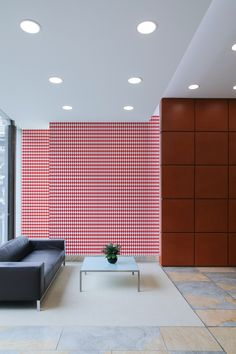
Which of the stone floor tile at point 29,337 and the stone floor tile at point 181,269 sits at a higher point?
the stone floor tile at point 29,337

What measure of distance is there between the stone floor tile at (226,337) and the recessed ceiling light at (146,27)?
2889 millimetres

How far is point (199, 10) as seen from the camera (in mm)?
2119

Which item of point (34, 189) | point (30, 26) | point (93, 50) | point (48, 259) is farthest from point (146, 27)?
point (34, 189)

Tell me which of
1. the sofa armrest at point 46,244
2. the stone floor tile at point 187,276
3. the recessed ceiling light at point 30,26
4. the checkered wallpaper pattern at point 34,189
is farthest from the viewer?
the checkered wallpaper pattern at point 34,189

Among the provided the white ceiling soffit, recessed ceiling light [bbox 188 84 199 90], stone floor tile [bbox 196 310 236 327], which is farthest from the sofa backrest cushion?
recessed ceiling light [bbox 188 84 199 90]

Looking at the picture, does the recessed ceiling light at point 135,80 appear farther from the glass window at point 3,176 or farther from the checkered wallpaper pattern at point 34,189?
the checkered wallpaper pattern at point 34,189

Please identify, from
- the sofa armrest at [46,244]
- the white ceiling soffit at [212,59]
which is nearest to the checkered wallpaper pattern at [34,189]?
the sofa armrest at [46,244]

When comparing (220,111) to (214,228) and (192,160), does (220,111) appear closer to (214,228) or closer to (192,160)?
(192,160)

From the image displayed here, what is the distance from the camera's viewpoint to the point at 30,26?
2.36 metres

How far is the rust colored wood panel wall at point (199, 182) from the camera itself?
494 centimetres

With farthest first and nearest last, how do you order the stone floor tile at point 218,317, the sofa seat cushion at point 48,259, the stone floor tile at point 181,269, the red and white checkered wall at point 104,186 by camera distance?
the red and white checkered wall at point 104,186 < the stone floor tile at point 181,269 < the sofa seat cushion at point 48,259 < the stone floor tile at point 218,317

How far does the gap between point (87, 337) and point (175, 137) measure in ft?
11.7

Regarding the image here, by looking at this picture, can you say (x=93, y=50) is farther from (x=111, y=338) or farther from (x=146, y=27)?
(x=111, y=338)

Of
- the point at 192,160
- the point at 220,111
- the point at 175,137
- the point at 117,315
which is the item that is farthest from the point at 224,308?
the point at 220,111
